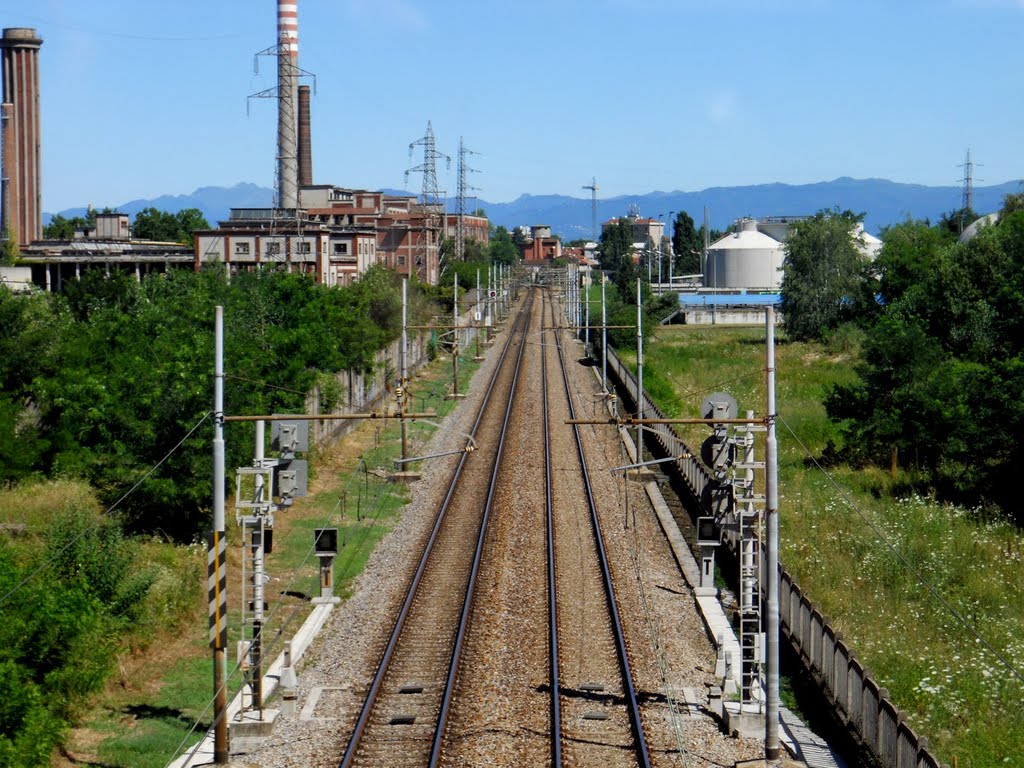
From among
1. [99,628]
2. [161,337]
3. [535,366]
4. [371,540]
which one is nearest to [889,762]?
[99,628]

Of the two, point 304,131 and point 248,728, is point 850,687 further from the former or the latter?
point 304,131

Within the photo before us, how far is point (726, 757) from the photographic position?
14.0 meters

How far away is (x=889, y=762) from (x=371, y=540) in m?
14.0

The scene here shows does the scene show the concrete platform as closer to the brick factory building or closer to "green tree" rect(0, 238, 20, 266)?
the brick factory building

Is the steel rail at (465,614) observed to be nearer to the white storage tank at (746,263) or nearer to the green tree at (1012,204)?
the green tree at (1012,204)

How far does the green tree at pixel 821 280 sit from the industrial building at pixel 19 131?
59.4 metres

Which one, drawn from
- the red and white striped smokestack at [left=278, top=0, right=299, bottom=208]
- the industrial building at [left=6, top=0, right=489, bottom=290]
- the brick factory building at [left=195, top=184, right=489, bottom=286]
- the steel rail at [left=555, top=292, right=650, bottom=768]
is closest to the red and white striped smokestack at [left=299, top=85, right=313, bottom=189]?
the industrial building at [left=6, top=0, right=489, bottom=290]

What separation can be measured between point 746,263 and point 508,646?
101494 mm

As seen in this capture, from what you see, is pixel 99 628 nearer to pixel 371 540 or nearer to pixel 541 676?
pixel 541 676

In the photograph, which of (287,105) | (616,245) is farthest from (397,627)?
(616,245)

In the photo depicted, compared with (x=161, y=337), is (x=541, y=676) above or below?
below

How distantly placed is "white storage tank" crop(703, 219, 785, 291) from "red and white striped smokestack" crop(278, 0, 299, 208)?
1952 inches

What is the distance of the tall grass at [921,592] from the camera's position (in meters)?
14.6

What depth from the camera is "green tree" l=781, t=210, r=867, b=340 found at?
69.8 metres
